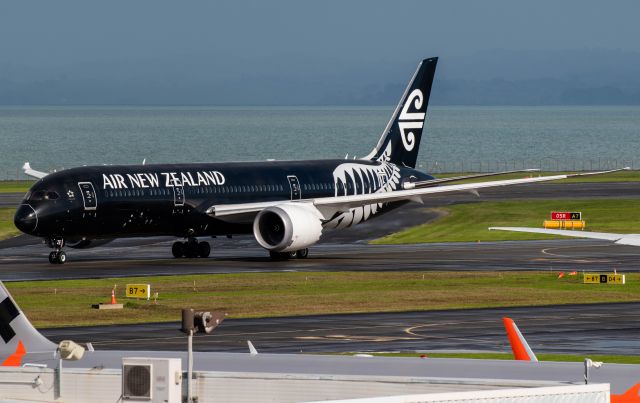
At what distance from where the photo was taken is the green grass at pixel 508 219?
9506 cm

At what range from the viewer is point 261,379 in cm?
2097

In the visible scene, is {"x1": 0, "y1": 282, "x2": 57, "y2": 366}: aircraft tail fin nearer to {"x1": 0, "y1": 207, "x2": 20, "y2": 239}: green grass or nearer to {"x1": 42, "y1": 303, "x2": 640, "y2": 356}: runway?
Result: {"x1": 42, "y1": 303, "x2": 640, "y2": 356}: runway

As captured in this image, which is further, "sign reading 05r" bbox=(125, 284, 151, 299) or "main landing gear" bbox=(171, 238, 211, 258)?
"main landing gear" bbox=(171, 238, 211, 258)

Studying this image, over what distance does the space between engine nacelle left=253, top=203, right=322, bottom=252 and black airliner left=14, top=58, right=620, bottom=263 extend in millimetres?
50

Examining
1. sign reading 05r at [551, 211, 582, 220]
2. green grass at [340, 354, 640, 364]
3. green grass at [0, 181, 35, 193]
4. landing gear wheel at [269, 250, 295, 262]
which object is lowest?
green grass at [340, 354, 640, 364]

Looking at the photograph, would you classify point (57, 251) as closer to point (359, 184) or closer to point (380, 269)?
point (380, 269)

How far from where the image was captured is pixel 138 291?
194ft

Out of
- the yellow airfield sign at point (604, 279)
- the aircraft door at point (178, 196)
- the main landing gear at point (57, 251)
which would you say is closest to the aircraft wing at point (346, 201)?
the aircraft door at point (178, 196)

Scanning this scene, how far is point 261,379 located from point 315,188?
59.5 meters

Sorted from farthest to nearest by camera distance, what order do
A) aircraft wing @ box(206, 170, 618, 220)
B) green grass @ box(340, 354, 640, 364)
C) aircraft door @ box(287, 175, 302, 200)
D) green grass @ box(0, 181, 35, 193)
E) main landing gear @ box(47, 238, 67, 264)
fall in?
green grass @ box(0, 181, 35, 193)
aircraft door @ box(287, 175, 302, 200)
aircraft wing @ box(206, 170, 618, 220)
main landing gear @ box(47, 238, 67, 264)
green grass @ box(340, 354, 640, 364)

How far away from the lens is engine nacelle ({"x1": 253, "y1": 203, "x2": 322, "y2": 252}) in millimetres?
74688

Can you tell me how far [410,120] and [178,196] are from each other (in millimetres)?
18466

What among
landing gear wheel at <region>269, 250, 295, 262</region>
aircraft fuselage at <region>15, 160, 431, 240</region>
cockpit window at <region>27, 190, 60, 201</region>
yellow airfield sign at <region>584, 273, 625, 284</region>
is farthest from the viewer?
landing gear wheel at <region>269, 250, 295, 262</region>

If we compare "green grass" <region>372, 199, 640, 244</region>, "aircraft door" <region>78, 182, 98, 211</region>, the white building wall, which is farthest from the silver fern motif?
the white building wall
